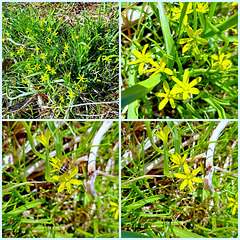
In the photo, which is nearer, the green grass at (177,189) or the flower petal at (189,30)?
the flower petal at (189,30)

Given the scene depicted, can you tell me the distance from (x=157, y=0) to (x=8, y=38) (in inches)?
30.9

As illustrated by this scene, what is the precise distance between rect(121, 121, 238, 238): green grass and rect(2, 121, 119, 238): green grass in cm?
8

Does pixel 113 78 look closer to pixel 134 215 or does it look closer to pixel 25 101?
pixel 25 101

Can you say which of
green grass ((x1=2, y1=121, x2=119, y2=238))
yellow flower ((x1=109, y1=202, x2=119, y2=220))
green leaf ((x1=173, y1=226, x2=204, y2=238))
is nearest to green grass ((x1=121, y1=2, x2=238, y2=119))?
green grass ((x1=2, y1=121, x2=119, y2=238))

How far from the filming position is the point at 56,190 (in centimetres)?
102

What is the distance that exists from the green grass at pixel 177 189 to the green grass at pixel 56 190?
0.26 feet

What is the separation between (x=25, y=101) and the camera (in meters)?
1.02

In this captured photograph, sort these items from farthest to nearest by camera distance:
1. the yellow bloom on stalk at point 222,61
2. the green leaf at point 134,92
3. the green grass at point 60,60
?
the green grass at point 60,60 → the yellow bloom on stalk at point 222,61 → the green leaf at point 134,92

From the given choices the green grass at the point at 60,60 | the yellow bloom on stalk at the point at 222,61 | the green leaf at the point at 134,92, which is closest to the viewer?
the green leaf at the point at 134,92

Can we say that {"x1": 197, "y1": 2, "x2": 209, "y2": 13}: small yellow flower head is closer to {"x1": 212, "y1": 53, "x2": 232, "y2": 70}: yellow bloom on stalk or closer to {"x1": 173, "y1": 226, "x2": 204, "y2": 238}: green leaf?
{"x1": 212, "y1": 53, "x2": 232, "y2": 70}: yellow bloom on stalk

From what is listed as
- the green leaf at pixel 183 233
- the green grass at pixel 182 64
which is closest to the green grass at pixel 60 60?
the green grass at pixel 182 64

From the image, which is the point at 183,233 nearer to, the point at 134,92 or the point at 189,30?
the point at 134,92

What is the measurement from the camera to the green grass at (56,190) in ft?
3.18

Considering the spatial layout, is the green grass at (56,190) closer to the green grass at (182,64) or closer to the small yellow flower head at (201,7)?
the green grass at (182,64)
